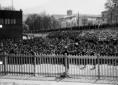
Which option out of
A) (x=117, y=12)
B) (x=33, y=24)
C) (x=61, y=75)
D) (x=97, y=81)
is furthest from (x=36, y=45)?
(x=33, y=24)

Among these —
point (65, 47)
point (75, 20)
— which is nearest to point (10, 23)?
point (65, 47)

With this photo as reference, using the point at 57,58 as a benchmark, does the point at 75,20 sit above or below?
above

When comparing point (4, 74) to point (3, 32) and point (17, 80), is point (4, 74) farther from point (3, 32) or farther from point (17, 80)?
point (3, 32)

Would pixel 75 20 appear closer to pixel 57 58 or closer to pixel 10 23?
pixel 10 23

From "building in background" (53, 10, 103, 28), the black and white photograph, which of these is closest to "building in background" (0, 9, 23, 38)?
the black and white photograph

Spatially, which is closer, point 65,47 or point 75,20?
point 65,47

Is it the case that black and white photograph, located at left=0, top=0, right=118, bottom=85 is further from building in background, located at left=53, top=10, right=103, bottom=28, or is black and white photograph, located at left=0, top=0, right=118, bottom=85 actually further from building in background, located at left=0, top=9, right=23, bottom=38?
building in background, located at left=53, top=10, right=103, bottom=28

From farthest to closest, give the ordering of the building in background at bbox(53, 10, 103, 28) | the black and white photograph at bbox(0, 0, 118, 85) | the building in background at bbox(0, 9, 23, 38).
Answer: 1. the building in background at bbox(53, 10, 103, 28)
2. the building in background at bbox(0, 9, 23, 38)
3. the black and white photograph at bbox(0, 0, 118, 85)

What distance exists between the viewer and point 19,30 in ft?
115

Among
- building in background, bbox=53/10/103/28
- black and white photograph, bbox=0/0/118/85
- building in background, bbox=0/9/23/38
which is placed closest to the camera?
black and white photograph, bbox=0/0/118/85

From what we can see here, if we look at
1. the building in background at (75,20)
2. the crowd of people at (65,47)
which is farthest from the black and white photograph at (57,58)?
the building in background at (75,20)

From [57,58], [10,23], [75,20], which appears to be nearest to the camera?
[57,58]

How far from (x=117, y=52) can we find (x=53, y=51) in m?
5.23

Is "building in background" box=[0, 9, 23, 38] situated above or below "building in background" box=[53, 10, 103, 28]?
below
